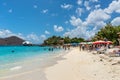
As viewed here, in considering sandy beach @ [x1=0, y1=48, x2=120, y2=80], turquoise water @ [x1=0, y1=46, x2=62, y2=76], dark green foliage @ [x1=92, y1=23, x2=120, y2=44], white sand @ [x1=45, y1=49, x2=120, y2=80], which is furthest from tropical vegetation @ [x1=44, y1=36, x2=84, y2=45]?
sandy beach @ [x1=0, y1=48, x2=120, y2=80]

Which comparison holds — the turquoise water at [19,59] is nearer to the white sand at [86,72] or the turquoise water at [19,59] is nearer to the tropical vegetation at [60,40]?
the white sand at [86,72]

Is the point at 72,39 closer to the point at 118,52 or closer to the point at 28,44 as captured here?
the point at 28,44

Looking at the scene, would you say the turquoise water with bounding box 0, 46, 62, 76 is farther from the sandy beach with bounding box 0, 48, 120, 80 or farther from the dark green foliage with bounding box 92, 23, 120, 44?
the dark green foliage with bounding box 92, 23, 120, 44

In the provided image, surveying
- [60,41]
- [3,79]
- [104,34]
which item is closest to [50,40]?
[60,41]

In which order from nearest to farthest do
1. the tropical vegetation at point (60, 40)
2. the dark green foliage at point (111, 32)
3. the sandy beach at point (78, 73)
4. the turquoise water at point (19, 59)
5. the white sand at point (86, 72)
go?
the white sand at point (86, 72) → the sandy beach at point (78, 73) → the turquoise water at point (19, 59) → the dark green foliage at point (111, 32) → the tropical vegetation at point (60, 40)

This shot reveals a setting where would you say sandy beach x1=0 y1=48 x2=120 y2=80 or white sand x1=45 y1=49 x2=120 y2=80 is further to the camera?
sandy beach x1=0 y1=48 x2=120 y2=80

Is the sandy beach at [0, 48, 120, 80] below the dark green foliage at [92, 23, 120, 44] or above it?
below

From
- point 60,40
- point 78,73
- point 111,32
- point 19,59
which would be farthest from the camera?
point 60,40

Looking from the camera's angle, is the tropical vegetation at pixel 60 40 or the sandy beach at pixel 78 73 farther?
the tropical vegetation at pixel 60 40

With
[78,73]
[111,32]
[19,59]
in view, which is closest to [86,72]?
[78,73]

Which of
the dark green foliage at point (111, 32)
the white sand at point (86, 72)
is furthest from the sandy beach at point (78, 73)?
the dark green foliage at point (111, 32)

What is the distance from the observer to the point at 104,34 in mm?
54375

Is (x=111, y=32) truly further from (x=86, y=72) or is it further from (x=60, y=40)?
(x=60, y=40)

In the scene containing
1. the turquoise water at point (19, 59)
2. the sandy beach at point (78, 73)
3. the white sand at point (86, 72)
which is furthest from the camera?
the turquoise water at point (19, 59)
